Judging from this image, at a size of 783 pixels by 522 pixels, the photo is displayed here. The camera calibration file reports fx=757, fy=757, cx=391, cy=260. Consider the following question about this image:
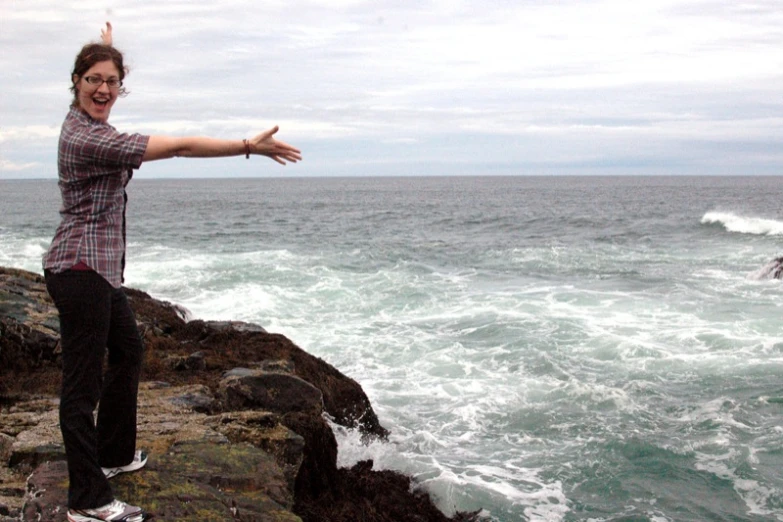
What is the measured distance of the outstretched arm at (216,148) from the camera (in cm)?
339

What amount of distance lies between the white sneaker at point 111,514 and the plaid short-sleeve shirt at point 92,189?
3.72 ft

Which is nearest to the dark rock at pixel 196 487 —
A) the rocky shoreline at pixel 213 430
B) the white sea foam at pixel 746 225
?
the rocky shoreline at pixel 213 430

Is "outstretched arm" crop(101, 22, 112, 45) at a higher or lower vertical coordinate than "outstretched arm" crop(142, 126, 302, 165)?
higher

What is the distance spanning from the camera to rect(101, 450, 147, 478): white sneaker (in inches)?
167

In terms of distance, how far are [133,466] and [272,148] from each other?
2.12 m

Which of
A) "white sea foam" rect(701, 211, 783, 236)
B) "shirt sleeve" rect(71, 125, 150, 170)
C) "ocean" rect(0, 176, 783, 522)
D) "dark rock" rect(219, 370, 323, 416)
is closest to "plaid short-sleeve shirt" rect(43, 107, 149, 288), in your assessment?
"shirt sleeve" rect(71, 125, 150, 170)

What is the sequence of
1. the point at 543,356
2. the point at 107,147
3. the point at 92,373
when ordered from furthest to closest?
the point at 543,356 < the point at 92,373 < the point at 107,147

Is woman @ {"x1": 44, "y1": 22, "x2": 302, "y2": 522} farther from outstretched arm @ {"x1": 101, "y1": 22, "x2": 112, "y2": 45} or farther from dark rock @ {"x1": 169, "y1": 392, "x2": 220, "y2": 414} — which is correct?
dark rock @ {"x1": 169, "y1": 392, "x2": 220, "y2": 414}

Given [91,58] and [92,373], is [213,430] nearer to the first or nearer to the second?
[92,373]

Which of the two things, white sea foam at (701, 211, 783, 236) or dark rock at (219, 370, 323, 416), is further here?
white sea foam at (701, 211, 783, 236)

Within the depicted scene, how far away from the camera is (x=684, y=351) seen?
12.3 m

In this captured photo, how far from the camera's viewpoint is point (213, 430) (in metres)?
5.50

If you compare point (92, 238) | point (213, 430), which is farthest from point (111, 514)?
point (213, 430)

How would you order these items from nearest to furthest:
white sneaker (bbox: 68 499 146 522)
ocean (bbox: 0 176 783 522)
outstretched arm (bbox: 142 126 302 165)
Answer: outstretched arm (bbox: 142 126 302 165), white sneaker (bbox: 68 499 146 522), ocean (bbox: 0 176 783 522)
